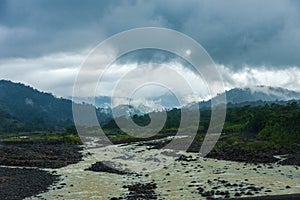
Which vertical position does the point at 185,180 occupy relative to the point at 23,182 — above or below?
above

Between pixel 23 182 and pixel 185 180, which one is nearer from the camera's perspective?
pixel 185 180

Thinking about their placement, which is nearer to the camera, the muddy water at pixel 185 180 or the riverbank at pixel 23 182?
the muddy water at pixel 185 180

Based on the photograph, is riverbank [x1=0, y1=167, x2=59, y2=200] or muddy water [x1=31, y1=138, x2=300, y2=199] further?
riverbank [x1=0, y1=167, x2=59, y2=200]

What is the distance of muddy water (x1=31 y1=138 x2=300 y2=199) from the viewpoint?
1022 inches

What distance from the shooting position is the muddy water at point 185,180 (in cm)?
2595

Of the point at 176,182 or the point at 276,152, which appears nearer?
the point at 176,182

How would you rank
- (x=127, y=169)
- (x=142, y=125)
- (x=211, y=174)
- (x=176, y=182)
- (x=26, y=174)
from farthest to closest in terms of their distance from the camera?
(x=142, y=125), (x=127, y=169), (x=26, y=174), (x=211, y=174), (x=176, y=182)

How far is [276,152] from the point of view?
1802 inches

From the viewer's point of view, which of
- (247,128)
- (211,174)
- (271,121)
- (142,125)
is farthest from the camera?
(142,125)

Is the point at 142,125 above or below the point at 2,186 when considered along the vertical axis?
above

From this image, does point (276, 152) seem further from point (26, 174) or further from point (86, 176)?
point (26, 174)

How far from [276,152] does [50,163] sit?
2694cm

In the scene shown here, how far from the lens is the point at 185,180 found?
3095 centimetres

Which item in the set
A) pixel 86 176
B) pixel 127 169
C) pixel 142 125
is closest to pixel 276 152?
pixel 127 169
